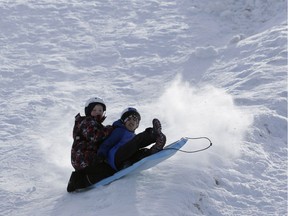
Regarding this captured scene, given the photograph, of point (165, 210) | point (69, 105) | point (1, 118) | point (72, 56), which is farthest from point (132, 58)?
point (165, 210)

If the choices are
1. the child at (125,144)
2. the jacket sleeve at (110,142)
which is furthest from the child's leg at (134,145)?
the jacket sleeve at (110,142)

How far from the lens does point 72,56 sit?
12.8 metres

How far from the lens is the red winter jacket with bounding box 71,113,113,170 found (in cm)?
610

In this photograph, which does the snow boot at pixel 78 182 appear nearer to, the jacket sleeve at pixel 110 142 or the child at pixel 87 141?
the child at pixel 87 141

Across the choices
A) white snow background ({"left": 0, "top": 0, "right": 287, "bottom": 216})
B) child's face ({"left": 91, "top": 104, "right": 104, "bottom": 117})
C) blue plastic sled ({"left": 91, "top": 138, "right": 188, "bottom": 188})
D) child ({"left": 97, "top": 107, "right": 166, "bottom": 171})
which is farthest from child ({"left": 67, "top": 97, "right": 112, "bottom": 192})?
white snow background ({"left": 0, "top": 0, "right": 287, "bottom": 216})

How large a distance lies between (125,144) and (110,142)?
0.23m

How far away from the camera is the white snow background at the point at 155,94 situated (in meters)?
5.59

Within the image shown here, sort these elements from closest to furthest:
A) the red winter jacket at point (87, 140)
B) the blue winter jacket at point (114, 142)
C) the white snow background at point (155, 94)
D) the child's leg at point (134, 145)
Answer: the white snow background at point (155, 94) < the child's leg at point (134, 145) < the blue winter jacket at point (114, 142) < the red winter jacket at point (87, 140)

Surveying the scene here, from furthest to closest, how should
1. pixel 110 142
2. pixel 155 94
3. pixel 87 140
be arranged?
pixel 155 94 → pixel 87 140 → pixel 110 142

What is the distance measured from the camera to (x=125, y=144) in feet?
19.2

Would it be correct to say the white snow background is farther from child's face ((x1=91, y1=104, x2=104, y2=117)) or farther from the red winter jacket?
child's face ((x1=91, y1=104, x2=104, y2=117))

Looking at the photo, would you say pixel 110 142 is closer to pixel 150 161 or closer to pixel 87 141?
pixel 87 141

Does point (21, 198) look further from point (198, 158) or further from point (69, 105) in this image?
point (69, 105)

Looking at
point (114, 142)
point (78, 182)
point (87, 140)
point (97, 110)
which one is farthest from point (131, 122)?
point (78, 182)
